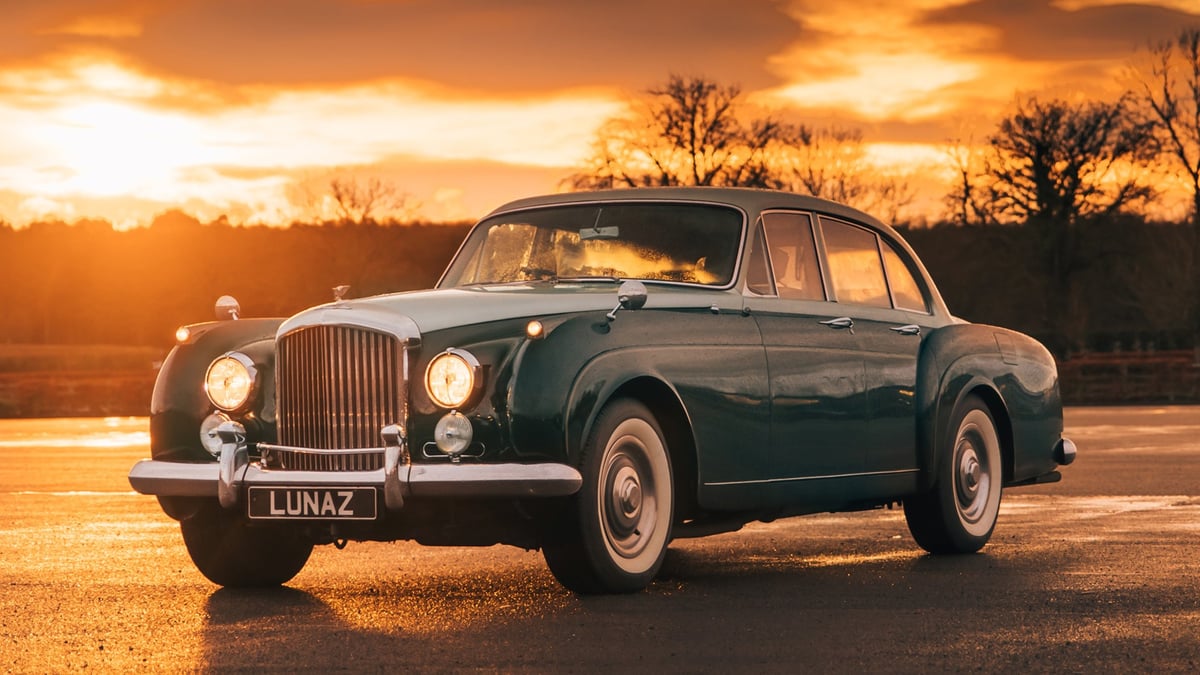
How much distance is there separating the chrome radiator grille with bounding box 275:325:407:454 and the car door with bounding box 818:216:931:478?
2869mm

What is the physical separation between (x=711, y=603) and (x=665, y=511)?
0.51 m

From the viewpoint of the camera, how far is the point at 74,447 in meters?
22.5

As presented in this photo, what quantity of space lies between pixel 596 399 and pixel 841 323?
7.22 feet

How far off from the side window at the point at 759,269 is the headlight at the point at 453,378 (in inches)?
77.2

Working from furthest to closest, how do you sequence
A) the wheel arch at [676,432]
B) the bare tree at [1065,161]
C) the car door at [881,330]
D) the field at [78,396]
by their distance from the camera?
1. the bare tree at [1065,161]
2. the field at [78,396]
3. the car door at [881,330]
4. the wheel arch at [676,432]

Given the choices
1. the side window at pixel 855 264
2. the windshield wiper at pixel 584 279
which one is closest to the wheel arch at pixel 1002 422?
the side window at pixel 855 264

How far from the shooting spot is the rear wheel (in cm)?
802

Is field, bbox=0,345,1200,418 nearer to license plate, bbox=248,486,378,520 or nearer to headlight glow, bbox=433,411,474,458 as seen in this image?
license plate, bbox=248,486,378,520

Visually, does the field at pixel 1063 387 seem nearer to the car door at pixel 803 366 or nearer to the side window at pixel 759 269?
the car door at pixel 803 366

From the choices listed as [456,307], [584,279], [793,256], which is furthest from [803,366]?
[456,307]

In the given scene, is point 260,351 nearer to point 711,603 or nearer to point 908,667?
point 711,603

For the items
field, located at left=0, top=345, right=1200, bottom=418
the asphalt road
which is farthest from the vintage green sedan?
field, located at left=0, top=345, right=1200, bottom=418

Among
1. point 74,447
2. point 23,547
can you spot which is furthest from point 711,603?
point 74,447

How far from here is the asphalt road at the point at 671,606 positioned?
5840 millimetres
